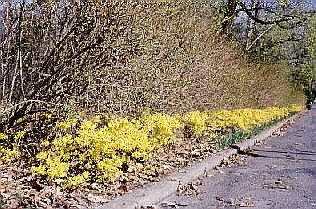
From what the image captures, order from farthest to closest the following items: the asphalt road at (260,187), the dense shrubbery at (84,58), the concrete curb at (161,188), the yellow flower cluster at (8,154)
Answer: the dense shrubbery at (84,58) → the yellow flower cluster at (8,154) → the asphalt road at (260,187) → the concrete curb at (161,188)

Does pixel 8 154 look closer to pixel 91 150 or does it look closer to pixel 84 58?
pixel 91 150

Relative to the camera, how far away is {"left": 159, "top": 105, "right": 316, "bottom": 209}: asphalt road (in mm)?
6172

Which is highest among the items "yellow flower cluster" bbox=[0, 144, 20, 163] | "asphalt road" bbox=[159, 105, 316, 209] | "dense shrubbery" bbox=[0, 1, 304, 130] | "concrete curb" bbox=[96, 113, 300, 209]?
"dense shrubbery" bbox=[0, 1, 304, 130]

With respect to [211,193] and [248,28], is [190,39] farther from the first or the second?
[248,28]

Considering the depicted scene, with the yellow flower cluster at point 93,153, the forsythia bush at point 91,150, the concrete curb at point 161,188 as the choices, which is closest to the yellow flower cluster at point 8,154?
the forsythia bush at point 91,150

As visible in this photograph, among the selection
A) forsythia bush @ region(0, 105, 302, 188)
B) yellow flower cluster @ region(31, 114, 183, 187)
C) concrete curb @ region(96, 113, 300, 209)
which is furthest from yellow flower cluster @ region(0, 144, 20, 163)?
concrete curb @ region(96, 113, 300, 209)

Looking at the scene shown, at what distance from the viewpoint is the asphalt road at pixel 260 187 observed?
6.17 m

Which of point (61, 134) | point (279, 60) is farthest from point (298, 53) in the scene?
point (61, 134)

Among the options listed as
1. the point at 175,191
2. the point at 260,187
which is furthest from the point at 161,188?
the point at 260,187

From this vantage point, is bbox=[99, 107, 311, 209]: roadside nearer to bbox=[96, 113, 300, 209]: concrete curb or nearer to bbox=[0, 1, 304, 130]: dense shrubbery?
bbox=[96, 113, 300, 209]: concrete curb

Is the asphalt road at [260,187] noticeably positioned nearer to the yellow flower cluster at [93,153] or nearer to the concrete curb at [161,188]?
the concrete curb at [161,188]

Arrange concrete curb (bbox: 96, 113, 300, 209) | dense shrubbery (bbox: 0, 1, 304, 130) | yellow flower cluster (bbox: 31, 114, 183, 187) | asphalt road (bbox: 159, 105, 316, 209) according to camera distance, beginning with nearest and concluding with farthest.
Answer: concrete curb (bbox: 96, 113, 300, 209) < yellow flower cluster (bbox: 31, 114, 183, 187) < asphalt road (bbox: 159, 105, 316, 209) < dense shrubbery (bbox: 0, 1, 304, 130)

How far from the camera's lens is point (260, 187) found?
7.39m

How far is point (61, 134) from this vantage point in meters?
7.31
